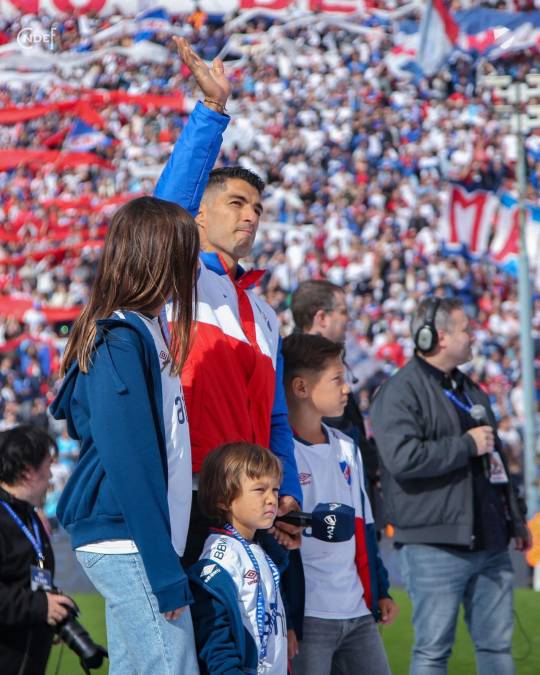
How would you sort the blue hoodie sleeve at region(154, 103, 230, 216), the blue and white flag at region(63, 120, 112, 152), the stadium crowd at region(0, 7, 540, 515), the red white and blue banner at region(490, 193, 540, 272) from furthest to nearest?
the blue and white flag at region(63, 120, 112, 152) → the stadium crowd at region(0, 7, 540, 515) → the red white and blue banner at region(490, 193, 540, 272) → the blue hoodie sleeve at region(154, 103, 230, 216)

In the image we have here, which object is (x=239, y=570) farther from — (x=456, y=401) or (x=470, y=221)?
(x=470, y=221)

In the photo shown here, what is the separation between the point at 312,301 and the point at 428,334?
1.77ft

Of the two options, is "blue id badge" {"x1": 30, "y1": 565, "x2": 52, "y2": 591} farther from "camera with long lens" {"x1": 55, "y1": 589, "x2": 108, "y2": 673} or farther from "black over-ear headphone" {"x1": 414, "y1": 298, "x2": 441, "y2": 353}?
"black over-ear headphone" {"x1": 414, "y1": 298, "x2": 441, "y2": 353}

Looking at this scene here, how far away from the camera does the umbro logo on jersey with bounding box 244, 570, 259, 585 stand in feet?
9.45

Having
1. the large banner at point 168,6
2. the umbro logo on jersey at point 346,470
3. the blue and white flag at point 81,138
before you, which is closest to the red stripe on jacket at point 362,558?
the umbro logo on jersey at point 346,470

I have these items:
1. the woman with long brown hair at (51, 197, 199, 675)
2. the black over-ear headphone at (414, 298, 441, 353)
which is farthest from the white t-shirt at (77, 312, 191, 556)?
the black over-ear headphone at (414, 298, 441, 353)

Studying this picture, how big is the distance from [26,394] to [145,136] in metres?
8.09

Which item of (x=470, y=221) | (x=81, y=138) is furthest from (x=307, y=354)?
(x=81, y=138)

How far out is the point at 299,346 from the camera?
384cm

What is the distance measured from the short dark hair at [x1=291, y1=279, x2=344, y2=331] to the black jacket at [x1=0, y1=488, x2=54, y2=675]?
5.05 ft

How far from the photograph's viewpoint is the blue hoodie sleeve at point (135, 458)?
2.46 meters

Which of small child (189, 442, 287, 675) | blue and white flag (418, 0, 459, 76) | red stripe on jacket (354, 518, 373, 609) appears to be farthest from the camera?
blue and white flag (418, 0, 459, 76)

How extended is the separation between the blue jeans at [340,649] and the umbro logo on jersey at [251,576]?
2.24 feet

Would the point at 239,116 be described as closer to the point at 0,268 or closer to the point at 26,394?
the point at 0,268
